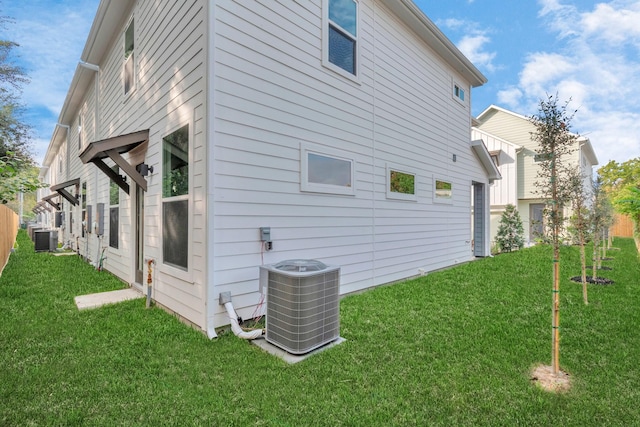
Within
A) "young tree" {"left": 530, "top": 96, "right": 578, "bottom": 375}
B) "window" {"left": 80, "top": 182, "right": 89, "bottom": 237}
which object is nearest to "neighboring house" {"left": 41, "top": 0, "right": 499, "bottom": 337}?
"window" {"left": 80, "top": 182, "right": 89, "bottom": 237}

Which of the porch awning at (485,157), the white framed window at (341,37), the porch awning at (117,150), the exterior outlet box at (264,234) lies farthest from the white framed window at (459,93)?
the porch awning at (117,150)

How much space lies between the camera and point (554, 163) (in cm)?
271

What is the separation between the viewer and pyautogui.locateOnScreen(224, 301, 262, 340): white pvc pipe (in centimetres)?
330

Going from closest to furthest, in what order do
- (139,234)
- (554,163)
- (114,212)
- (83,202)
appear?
(554,163), (139,234), (114,212), (83,202)

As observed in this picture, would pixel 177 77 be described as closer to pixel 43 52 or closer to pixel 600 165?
pixel 43 52

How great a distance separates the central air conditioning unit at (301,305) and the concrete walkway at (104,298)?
3081 mm

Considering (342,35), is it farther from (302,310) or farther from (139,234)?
(139,234)

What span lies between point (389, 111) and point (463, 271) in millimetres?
4071

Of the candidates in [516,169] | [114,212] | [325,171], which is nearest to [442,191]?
[325,171]

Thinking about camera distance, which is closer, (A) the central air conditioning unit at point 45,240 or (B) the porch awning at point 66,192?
(B) the porch awning at point 66,192

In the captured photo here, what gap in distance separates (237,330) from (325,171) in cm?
258

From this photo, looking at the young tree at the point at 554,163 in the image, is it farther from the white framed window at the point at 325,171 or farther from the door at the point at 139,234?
the door at the point at 139,234

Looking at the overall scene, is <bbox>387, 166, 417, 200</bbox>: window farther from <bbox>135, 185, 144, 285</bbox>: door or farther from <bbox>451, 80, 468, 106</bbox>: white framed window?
<bbox>135, 185, 144, 285</bbox>: door

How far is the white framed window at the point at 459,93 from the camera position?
8873 millimetres
